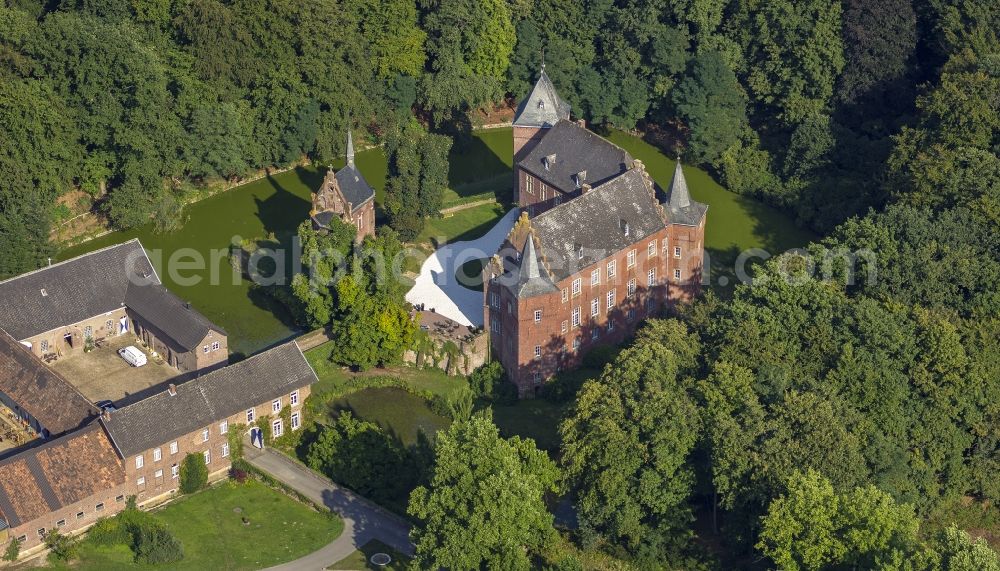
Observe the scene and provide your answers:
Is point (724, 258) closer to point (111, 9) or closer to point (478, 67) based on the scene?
point (478, 67)

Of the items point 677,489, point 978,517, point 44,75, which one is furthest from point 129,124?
point 978,517

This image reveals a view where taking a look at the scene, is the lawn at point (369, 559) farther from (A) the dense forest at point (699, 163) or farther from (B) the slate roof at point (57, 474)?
(B) the slate roof at point (57, 474)

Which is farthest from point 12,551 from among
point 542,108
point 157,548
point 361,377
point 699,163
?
point 699,163

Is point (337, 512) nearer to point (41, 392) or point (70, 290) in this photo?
point (41, 392)

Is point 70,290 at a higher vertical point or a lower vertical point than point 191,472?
higher

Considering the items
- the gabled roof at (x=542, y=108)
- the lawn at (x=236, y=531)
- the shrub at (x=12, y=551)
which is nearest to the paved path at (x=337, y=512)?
the lawn at (x=236, y=531)
